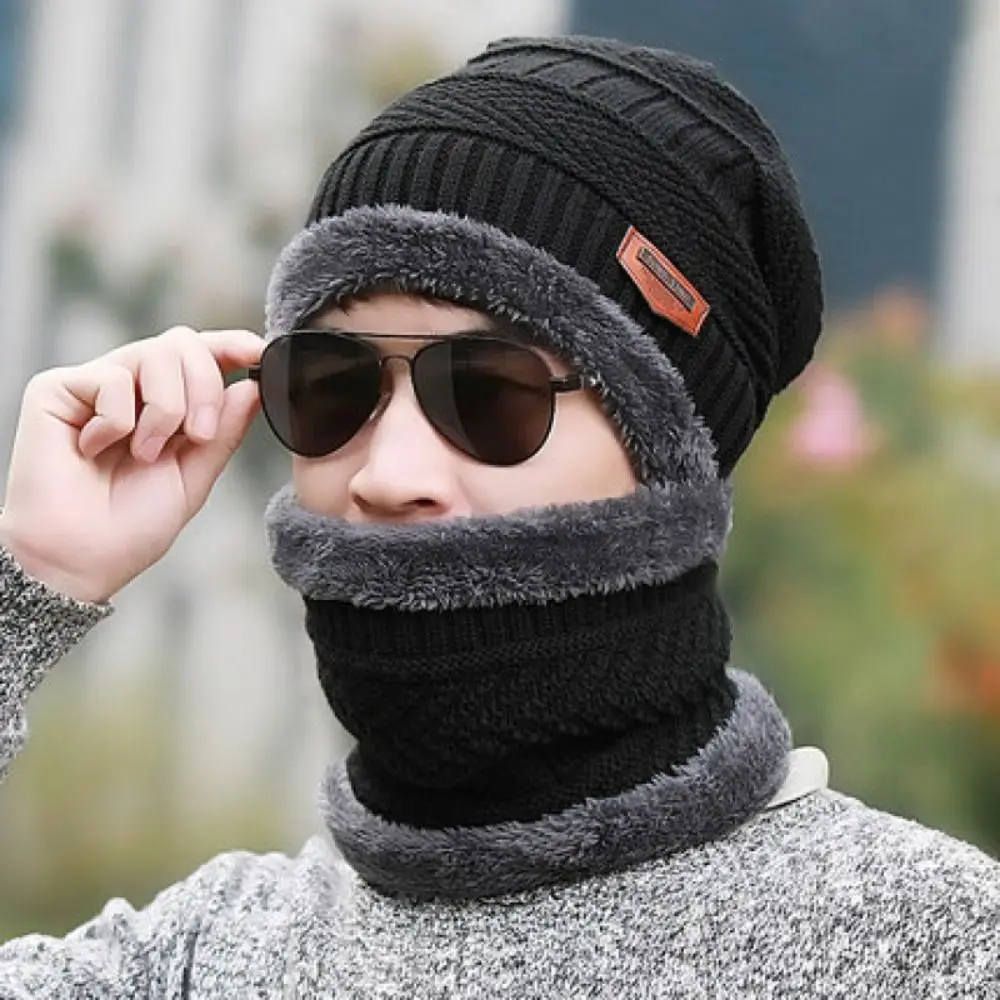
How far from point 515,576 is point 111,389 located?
36 cm

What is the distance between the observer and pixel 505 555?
1.14 metres

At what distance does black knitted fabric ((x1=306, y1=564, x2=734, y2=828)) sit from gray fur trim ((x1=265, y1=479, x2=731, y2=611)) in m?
0.02

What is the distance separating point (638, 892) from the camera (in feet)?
3.82

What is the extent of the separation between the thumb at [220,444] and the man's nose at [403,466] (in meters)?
0.21

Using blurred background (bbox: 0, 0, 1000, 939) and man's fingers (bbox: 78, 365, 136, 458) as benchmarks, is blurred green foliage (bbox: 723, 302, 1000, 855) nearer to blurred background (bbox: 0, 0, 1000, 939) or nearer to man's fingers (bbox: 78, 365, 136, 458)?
blurred background (bbox: 0, 0, 1000, 939)

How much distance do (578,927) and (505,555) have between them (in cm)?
26

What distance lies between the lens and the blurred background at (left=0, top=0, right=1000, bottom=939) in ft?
7.56

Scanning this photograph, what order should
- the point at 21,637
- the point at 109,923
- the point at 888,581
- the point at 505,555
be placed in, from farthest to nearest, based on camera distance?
the point at 888,581 → the point at 109,923 → the point at 21,637 → the point at 505,555

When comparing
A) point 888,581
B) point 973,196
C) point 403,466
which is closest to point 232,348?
point 403,466

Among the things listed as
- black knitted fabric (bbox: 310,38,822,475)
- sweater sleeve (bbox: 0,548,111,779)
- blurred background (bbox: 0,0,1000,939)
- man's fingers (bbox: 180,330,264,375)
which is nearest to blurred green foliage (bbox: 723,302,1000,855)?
blurred background (bbox: 0,0,1000,939)

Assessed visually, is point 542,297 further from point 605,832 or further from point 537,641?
point 605,832

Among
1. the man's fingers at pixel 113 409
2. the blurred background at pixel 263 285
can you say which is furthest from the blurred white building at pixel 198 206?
the man's fingers at pixel 113 409

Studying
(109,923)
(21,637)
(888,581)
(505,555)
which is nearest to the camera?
(505,555)

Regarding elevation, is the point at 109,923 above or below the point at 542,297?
below
